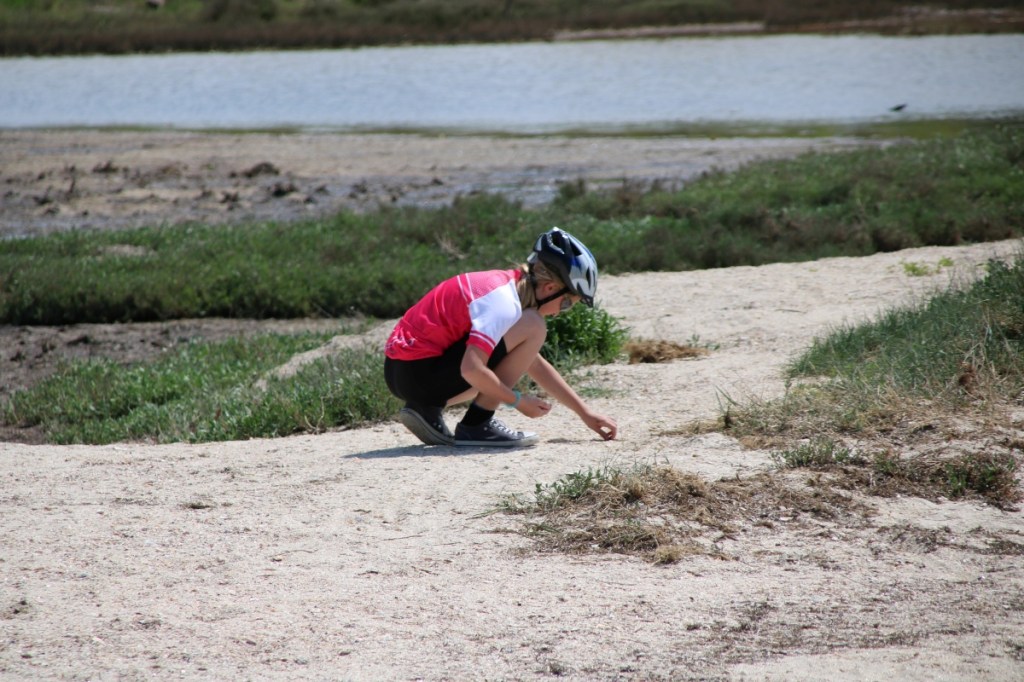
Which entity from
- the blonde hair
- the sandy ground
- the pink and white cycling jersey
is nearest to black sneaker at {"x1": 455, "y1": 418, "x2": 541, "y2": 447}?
the sandy ground

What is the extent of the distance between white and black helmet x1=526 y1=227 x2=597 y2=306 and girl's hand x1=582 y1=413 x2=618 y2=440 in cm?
59

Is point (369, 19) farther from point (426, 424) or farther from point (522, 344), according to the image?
point (522, 344)

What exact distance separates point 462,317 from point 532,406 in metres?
0.56

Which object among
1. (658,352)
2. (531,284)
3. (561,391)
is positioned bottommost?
(658,352)

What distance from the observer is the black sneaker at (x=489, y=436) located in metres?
6.09

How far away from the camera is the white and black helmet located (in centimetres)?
561

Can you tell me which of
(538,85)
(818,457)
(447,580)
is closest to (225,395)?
(447,580)

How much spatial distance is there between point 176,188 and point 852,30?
3362 centimetres

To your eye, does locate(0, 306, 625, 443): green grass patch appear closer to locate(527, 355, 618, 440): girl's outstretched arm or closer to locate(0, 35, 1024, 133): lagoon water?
locate(527, 355, 618, 440): girl's outstretched arm

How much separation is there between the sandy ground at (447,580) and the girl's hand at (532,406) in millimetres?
217

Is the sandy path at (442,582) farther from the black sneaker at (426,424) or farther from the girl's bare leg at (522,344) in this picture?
the girl's bare leg at (522,344)

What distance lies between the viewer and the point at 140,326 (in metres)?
11.0

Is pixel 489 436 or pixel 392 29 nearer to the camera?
pixel 489 436

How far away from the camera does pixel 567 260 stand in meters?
5.60
